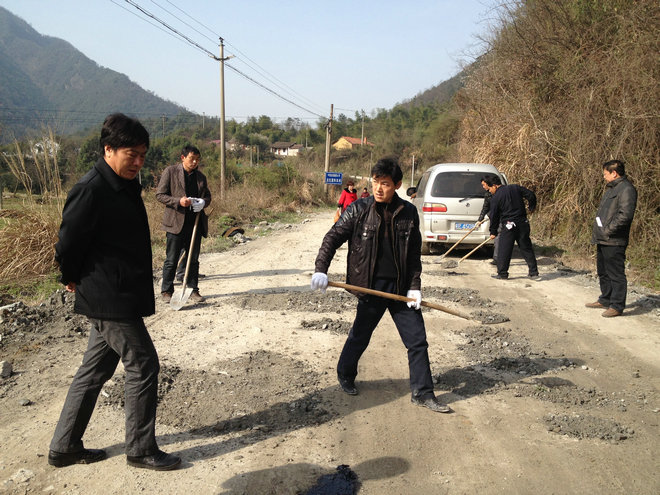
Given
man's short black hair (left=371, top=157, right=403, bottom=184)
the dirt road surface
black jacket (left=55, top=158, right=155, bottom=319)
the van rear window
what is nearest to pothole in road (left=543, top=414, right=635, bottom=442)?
the dirt road surface

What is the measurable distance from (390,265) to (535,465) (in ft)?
5.36

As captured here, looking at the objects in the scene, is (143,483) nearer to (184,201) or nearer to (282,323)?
(282,323)

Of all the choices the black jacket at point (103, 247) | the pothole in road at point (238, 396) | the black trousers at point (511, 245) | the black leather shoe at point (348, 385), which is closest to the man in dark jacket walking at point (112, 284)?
the black jacket at point (103, 247)

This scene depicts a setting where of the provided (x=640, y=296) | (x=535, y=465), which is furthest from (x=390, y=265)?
(x=640, y=296)

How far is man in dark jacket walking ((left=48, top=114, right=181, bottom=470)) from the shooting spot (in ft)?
8.67

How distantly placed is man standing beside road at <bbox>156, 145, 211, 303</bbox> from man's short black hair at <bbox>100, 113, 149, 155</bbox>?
11.2 feet

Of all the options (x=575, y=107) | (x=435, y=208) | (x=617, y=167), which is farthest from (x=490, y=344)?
(x=575, y=107)

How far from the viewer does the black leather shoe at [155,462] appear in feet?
9.36

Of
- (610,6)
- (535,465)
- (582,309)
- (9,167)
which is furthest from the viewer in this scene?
(610,6)

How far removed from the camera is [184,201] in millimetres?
6086

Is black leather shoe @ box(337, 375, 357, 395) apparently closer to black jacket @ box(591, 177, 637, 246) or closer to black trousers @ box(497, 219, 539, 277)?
black jacket @ box(591, 177, 637, 246)

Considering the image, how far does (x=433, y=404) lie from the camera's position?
12.1 feet

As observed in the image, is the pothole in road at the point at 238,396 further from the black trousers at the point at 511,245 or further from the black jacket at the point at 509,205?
the black jacket at the point at 509,205

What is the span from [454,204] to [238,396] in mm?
7082
